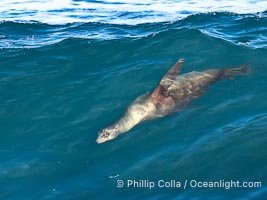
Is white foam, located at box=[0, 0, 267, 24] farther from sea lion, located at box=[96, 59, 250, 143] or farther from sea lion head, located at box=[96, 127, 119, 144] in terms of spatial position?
sea lion head, located at box=[96, 127, 119, 144]

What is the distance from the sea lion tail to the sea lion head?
8.63 feet

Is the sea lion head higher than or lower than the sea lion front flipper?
lower

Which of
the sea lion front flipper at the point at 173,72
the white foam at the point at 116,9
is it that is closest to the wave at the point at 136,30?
the white foam at the point at 116,9

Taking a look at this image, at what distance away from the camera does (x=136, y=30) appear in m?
13.9

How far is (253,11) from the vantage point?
16.1 metres

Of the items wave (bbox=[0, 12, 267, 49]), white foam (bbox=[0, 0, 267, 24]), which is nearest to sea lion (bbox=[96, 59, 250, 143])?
wave (bbox=[0, 12, 267, 49])

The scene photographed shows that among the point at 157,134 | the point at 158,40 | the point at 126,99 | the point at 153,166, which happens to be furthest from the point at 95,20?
the point at 153,166

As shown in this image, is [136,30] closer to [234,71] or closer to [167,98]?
[234,71]

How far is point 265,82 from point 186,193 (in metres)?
4.15

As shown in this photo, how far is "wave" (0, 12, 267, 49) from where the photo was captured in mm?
12681

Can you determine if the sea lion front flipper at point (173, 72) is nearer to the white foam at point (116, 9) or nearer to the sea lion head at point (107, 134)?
the sea lion head at point (107, 134)

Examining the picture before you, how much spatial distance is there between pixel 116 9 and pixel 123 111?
10.2 meters

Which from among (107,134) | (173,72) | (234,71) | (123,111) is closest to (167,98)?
(173,72)

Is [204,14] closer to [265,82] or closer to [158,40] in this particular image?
[158,40]
